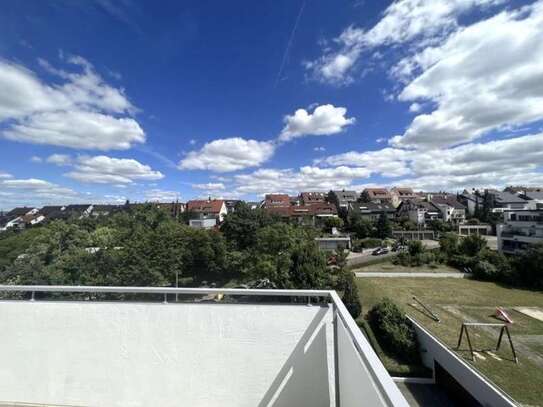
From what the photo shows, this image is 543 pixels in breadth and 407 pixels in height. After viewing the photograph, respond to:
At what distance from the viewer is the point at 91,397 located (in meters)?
2.25

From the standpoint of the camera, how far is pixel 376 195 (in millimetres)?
42281

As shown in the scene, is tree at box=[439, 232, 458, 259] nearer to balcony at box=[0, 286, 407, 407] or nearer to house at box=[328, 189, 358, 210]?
house at box=[328, 189, 358, 210]

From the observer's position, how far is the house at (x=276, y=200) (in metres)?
40.8

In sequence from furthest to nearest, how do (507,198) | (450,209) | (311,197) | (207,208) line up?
(311,197) → (207,208) → (507,198) → (450,209)

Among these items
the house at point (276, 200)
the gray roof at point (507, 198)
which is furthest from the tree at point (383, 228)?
the gray roof at point (507, 198)

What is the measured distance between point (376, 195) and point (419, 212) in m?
10.1

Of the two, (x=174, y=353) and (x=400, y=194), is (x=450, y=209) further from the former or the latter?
(x=174, y=353)

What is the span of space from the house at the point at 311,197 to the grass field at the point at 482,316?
26.3 metres

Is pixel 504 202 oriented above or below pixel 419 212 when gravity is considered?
above

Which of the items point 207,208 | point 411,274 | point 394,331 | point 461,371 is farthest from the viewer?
point 207,208

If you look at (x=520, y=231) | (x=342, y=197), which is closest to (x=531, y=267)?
(x=520, y=231)

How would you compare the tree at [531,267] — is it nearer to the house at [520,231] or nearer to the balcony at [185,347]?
the house at [520,231]

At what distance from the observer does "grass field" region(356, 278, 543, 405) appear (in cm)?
699

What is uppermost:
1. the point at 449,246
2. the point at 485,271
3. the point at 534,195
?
the point at 534,195
